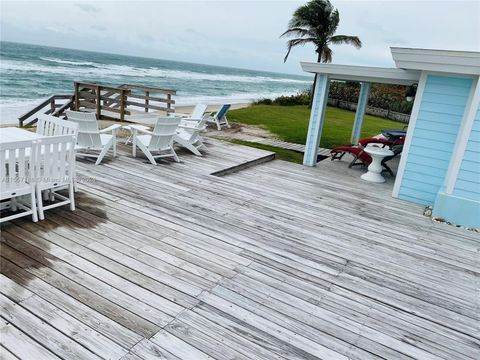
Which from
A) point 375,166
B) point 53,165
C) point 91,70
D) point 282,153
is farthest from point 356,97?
point 91,70

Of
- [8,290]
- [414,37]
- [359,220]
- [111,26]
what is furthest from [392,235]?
[111,26]

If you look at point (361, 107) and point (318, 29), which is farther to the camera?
point (318, 29)

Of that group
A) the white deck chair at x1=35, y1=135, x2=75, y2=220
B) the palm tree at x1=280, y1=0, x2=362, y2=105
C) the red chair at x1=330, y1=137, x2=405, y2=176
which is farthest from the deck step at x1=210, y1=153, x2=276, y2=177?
the palm tree at x1=280, y1=0, x2=362, y2=105

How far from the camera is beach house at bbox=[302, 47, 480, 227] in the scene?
4.27 meters

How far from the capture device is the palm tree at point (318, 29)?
18797 millimetres

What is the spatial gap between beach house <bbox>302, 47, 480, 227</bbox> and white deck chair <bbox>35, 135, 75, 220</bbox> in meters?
4.33

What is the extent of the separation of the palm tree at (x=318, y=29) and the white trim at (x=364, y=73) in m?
14.1

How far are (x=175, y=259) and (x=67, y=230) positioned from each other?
1.05m

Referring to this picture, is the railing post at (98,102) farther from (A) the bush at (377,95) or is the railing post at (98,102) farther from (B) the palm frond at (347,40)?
(A) the bush at (377,95)

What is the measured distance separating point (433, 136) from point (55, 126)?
16.1 ft

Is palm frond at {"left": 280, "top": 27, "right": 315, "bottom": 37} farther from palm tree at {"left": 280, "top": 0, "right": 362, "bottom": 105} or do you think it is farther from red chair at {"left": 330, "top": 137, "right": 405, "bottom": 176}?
red chair at {"left": 330, "top": 137, "right": 405, "bottom": 176}

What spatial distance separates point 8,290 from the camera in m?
2.17

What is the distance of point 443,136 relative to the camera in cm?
482

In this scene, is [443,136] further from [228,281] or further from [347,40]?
[347,40]
